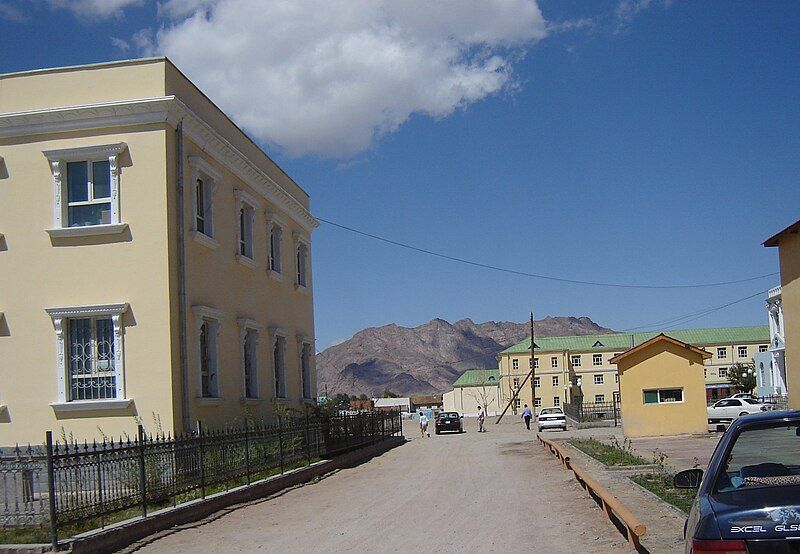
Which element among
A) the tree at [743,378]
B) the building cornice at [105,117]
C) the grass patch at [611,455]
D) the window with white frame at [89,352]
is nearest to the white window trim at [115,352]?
the window with white frame at [89,352]

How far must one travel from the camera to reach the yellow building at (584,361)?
109m

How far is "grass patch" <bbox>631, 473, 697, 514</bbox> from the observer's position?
1314 cm

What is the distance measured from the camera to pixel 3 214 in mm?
20188

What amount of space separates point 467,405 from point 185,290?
108 metres

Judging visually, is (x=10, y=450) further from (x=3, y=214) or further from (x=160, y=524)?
(x=160, y=524)

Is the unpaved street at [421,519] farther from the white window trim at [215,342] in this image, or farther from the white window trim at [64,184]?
the white window trim at [64,184]

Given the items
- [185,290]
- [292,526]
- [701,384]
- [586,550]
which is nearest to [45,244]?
[185,290]

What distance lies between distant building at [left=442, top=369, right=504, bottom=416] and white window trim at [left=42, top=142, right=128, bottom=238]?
102 metres

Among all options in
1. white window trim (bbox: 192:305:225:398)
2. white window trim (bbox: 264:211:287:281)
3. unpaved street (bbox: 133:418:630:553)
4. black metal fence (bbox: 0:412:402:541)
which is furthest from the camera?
white window trim (bbox: 264:211:287:281)

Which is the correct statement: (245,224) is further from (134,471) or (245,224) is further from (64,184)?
(134,471)

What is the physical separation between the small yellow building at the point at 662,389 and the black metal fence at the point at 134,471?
1899cm

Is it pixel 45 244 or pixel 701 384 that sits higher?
pixel 45 244

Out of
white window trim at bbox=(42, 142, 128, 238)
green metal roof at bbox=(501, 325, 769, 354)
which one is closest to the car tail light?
white window trim at bbox=(42, 142, 128, 238)

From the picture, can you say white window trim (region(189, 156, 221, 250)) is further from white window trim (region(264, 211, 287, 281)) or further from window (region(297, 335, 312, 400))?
window (region(297, 335, 312, 400))
